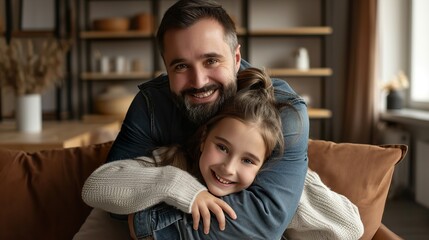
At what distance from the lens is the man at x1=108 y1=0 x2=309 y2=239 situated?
1233 millimetres

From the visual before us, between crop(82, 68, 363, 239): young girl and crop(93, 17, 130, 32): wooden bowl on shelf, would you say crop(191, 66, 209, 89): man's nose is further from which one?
crop(93, 17, 130, 32): wooden bowl on shelf

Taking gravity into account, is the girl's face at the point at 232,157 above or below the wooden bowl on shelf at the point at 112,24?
below

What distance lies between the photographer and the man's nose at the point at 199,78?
142cm

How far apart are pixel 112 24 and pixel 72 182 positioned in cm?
366

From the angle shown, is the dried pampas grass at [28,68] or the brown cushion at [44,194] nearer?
the brown cushion at [44,194]

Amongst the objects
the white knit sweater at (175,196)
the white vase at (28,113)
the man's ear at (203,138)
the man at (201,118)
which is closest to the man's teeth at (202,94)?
the man at (201,118)

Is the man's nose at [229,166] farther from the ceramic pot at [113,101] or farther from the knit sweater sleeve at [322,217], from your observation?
the ceramic pot at [113,101]

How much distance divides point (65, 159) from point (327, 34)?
13.3 feet

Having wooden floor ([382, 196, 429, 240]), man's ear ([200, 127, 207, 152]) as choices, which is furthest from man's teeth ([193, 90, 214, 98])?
wooden floor ([382, 196, 429, 240])

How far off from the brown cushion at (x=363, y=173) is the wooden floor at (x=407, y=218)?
6.20ft

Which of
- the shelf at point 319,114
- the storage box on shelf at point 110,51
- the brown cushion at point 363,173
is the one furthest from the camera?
the storage box on shelf at point 110,51

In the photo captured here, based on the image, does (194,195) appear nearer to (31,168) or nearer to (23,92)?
(31,168)

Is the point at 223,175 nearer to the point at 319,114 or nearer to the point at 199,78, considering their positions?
the point at 199,78

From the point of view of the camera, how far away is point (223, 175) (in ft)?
4.17
